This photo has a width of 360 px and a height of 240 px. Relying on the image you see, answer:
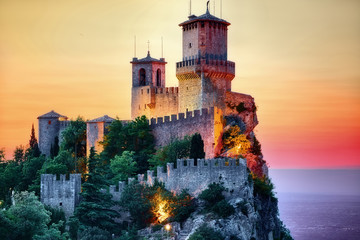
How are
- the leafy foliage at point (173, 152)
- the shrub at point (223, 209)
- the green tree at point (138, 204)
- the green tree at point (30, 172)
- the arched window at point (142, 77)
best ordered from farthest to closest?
1. the arched window at point (142, 77)
2. the green tree at point (30, 172)
3. the leafy foliage at point (173, 152)
4. the green tree at point (138, 204)
5. the shrub at point (223, 209)

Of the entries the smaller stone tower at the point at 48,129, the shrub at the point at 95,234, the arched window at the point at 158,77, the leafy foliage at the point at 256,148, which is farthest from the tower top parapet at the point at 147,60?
the shrub at the point at 95,234

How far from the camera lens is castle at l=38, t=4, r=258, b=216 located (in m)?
55.6

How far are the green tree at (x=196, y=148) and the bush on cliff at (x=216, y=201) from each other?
15.0 feet

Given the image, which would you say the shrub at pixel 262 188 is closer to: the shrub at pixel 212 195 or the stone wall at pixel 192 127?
the stone wall at pixel 192 127

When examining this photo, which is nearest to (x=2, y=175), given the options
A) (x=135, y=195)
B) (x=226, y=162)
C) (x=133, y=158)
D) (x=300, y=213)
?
(x=133, y=158)

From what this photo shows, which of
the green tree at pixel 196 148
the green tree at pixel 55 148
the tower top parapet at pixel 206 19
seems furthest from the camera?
the green tree at pixel 55 148

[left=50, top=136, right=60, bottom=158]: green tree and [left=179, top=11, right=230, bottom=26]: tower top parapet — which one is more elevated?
[left=179, top=11, right=230, bottom=26]: tower top parapet

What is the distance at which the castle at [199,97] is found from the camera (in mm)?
65062

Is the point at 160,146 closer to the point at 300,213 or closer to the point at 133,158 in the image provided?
the point at 133,158

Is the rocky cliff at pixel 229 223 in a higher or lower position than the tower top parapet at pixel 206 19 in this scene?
lower

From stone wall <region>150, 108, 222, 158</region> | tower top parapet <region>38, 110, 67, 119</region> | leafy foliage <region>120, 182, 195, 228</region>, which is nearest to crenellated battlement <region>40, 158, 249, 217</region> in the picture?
leafy foliage <region>120, 182, 195, 228</region>

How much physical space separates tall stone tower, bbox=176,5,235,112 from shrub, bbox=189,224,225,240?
18156mm

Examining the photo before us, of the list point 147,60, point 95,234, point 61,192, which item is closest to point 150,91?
point 147,60

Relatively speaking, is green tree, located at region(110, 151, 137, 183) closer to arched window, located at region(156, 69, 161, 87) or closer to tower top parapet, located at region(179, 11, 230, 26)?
tower top parapet, located at region(179, 11, 230, 26)
